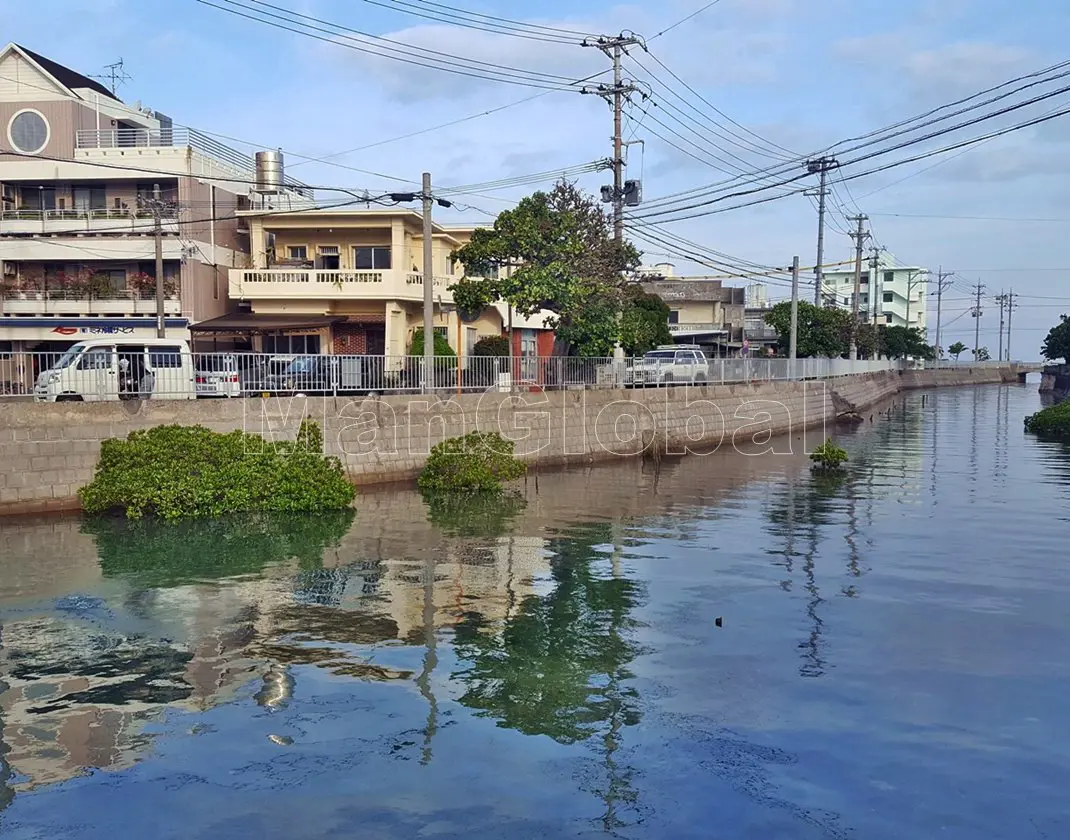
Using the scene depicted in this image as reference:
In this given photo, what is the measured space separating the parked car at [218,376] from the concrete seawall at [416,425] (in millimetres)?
549

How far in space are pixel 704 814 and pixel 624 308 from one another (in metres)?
27.0

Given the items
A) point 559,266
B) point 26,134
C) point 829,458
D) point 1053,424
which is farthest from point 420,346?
point 1053,424

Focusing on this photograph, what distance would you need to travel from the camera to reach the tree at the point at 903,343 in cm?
9681

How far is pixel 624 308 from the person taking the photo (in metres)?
33.5

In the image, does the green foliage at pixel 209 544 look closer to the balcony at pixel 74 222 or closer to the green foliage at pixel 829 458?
the green foliage at pixel 829 458

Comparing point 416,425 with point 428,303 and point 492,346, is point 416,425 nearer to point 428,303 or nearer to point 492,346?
point 428,303

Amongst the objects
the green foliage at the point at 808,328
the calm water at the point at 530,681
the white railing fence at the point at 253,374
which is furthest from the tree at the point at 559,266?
the green foliage at the point at 808,328

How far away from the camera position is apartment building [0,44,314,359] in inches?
1560

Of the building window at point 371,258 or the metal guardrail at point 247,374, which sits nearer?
the metal guardrail at point 247,374

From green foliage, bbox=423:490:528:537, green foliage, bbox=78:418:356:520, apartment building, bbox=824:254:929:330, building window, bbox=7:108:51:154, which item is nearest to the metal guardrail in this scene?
green foliage, bbox=78:418:356:520

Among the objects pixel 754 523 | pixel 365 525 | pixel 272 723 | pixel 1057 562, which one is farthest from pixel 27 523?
pixel 1057 562

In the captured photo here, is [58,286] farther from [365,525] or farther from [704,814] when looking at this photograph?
[704,814]

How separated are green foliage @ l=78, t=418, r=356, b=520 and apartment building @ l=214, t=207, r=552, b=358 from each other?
58.1ft

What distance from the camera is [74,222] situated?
40.0 m
